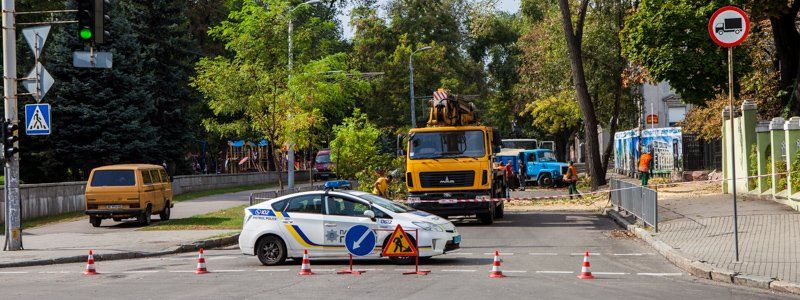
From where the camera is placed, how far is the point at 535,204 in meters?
37.8

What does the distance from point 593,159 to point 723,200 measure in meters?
13.6

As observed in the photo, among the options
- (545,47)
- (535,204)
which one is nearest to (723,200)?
(535,204)

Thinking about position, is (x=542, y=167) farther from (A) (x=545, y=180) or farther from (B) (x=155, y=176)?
(B) (x=155, y=176)

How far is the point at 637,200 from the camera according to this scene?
82.9 ft

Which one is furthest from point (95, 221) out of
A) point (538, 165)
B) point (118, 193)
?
point (538, 165)

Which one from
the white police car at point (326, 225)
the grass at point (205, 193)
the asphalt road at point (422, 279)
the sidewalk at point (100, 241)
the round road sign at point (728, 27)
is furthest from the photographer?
the grass at point (205, 193)

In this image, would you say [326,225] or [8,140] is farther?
[8,140]

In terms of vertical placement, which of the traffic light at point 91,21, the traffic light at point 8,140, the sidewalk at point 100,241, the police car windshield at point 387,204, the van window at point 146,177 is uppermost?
the traffic light at point 91,21

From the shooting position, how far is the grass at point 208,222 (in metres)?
28.6

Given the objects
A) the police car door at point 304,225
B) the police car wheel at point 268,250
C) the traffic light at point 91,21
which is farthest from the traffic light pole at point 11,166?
the police car door at point 304,225

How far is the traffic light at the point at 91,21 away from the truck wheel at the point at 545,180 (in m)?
40.0

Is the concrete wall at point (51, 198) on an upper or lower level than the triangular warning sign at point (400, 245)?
upper

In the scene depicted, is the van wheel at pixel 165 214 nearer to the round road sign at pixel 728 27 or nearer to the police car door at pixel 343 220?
the police car door at pixel 343 220

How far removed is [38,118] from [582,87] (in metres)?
24.8
